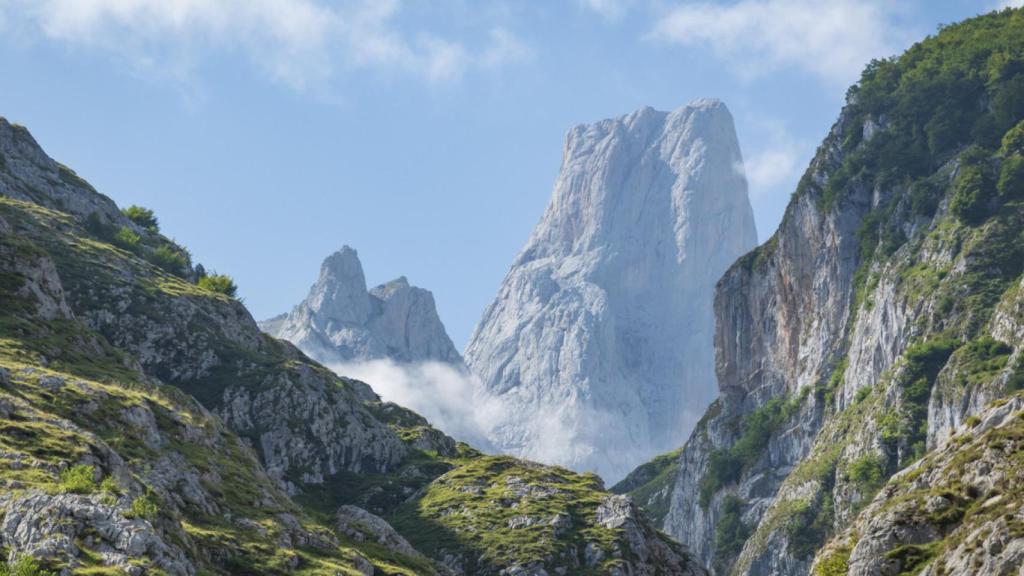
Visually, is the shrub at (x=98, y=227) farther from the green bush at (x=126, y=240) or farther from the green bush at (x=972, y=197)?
the green bush at (x=972, y=197)

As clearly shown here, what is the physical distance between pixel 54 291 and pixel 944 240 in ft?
449

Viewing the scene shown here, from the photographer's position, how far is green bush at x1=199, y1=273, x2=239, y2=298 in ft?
589

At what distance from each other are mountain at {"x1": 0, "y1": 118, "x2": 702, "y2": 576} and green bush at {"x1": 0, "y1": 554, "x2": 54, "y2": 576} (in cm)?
17

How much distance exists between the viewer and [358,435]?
140000 mm

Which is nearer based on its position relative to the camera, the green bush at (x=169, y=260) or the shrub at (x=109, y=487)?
the shrub at (x=109, y=487)

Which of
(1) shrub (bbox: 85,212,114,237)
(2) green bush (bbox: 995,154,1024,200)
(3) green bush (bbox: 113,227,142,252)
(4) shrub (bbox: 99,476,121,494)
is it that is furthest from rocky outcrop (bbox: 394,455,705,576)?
(2) green bush (bbox: 995,154,1024,200)

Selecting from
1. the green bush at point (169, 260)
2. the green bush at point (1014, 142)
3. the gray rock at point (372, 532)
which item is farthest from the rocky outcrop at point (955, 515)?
the green bush at point (1014, 142)

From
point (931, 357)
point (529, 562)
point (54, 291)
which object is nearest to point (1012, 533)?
point (529, 562)

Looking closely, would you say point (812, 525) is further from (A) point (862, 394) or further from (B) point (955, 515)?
(B) point (955, 515)

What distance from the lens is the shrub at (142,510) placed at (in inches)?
2466

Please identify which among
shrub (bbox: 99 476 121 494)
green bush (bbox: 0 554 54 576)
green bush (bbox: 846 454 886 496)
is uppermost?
green bush (bbox: 846 454 886 496)

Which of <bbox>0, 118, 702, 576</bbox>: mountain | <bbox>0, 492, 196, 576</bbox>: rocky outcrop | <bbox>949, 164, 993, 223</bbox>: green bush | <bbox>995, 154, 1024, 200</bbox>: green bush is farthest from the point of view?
<bbox>949, 164, 993, 223</bbox>: green bush

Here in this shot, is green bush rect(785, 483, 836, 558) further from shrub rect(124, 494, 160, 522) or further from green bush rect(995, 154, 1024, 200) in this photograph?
shrub rect(124, 494, 160, 522)

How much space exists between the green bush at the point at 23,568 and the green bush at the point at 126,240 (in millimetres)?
123168
